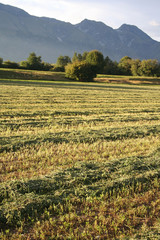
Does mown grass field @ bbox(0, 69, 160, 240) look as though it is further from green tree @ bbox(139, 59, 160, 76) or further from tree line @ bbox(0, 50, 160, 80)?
green tree @ bbox(139, 59, 160, 76)

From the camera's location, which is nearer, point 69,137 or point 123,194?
point 123,194

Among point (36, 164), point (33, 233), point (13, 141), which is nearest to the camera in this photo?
point (33, 233)

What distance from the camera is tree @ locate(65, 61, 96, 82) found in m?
69.0

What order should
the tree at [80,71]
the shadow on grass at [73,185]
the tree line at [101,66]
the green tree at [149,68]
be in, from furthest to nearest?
the green tree at [149,68], the tree line at [101,66], the tree at [80,71], the shadow on grass at [73,185]

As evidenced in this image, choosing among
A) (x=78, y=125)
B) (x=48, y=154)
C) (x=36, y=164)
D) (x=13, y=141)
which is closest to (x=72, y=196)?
(x=36, y=164)

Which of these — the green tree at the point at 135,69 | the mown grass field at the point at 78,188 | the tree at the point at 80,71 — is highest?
the green tree at the point at 135,69

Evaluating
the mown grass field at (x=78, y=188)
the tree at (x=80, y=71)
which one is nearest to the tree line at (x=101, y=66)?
the tree at (x=80, y=71)

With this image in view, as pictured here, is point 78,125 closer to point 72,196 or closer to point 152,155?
point 152,155

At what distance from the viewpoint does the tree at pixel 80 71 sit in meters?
69.0

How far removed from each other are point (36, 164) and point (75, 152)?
176cm

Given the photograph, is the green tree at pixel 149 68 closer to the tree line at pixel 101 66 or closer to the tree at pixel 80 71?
the tree line at pixel 101 66

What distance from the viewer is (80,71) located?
6969cm

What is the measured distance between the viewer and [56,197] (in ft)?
16.1

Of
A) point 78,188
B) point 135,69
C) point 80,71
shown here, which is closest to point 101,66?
point 135,69
